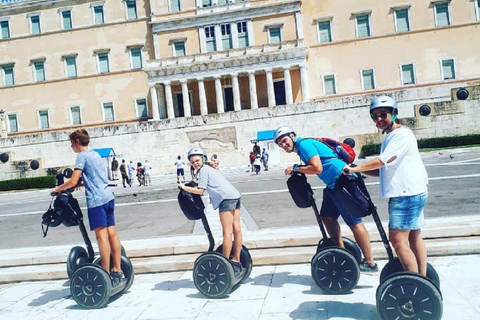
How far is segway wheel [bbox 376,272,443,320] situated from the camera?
364 cm

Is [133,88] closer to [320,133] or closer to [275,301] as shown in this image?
[320,133]

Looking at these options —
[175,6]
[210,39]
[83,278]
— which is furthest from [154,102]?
[83,278]

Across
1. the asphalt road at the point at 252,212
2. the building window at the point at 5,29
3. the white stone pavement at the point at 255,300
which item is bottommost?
the white stone pavement at the point at 255,300

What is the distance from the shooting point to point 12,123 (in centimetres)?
4738

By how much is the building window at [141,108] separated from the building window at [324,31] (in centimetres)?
1978

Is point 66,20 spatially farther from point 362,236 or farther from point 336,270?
point 336,270

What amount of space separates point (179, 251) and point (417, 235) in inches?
162

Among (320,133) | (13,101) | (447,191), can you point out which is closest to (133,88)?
(13,101)

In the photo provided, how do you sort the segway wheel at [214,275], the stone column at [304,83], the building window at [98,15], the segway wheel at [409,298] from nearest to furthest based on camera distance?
the segway wheel at [409,298], the segway wheel at [214,275], the stone column at [304,83], the building window at [98,15]

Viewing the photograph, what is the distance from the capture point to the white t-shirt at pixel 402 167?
377 centimetres

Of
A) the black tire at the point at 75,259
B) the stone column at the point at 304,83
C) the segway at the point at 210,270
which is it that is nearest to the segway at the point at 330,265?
the segway at the point at 210,270

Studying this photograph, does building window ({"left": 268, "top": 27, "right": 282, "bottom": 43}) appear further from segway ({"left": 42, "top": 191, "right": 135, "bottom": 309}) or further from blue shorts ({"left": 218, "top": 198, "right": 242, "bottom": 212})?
segway ({"left": 42, "top": 191, "right": 135, "bottom": 309})

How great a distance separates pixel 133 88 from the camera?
45438 millimetres

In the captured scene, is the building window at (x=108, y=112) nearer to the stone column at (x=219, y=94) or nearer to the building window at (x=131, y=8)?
the building window at (x=131, y=8)
